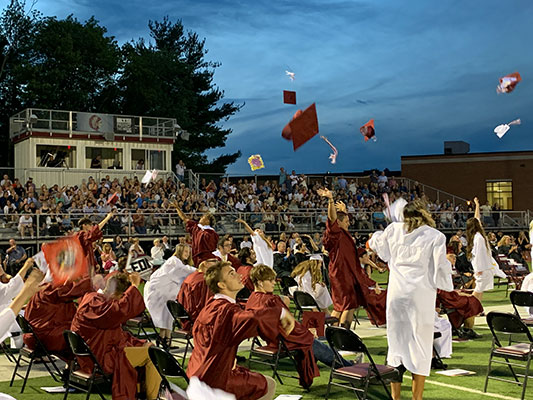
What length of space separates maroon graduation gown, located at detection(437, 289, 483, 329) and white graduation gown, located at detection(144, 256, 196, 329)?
406 centimetres

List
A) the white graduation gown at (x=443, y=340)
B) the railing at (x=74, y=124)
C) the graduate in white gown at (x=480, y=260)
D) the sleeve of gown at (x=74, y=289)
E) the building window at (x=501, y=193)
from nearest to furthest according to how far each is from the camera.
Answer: the sleeve of gown at (x=74, y=289) → the white graduation gown at (x=443, y=340) → the graduate in white gown at (x=480, y=260) → the railing at (x=74, y=124) → the building window at (x=501, y=193)

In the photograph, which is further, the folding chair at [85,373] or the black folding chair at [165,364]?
the folding chair at [85,373]

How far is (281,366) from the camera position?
9547 millimetres

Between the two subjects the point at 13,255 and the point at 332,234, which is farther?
the point at 13,255

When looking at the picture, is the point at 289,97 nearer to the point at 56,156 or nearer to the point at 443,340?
the point at 443,340

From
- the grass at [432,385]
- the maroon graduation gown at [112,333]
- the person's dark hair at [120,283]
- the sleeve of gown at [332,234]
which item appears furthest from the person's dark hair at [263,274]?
the sleeve of gown at [332,234]

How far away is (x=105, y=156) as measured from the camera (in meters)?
36.0

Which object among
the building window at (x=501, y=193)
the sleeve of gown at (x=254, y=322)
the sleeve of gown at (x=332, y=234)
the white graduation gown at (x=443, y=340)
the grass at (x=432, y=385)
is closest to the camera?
the sleeve of gown at (x=254, y=322)

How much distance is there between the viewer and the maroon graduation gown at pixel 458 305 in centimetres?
1102

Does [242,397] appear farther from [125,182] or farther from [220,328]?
[125,182]

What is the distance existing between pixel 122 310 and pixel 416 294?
3039 millimetres

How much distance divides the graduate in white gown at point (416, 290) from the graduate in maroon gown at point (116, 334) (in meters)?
2.63

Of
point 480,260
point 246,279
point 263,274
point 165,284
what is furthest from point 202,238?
point 263,274

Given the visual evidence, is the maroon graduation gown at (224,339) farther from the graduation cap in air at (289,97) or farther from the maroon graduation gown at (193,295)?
the graduation cap in air at (289,97)
